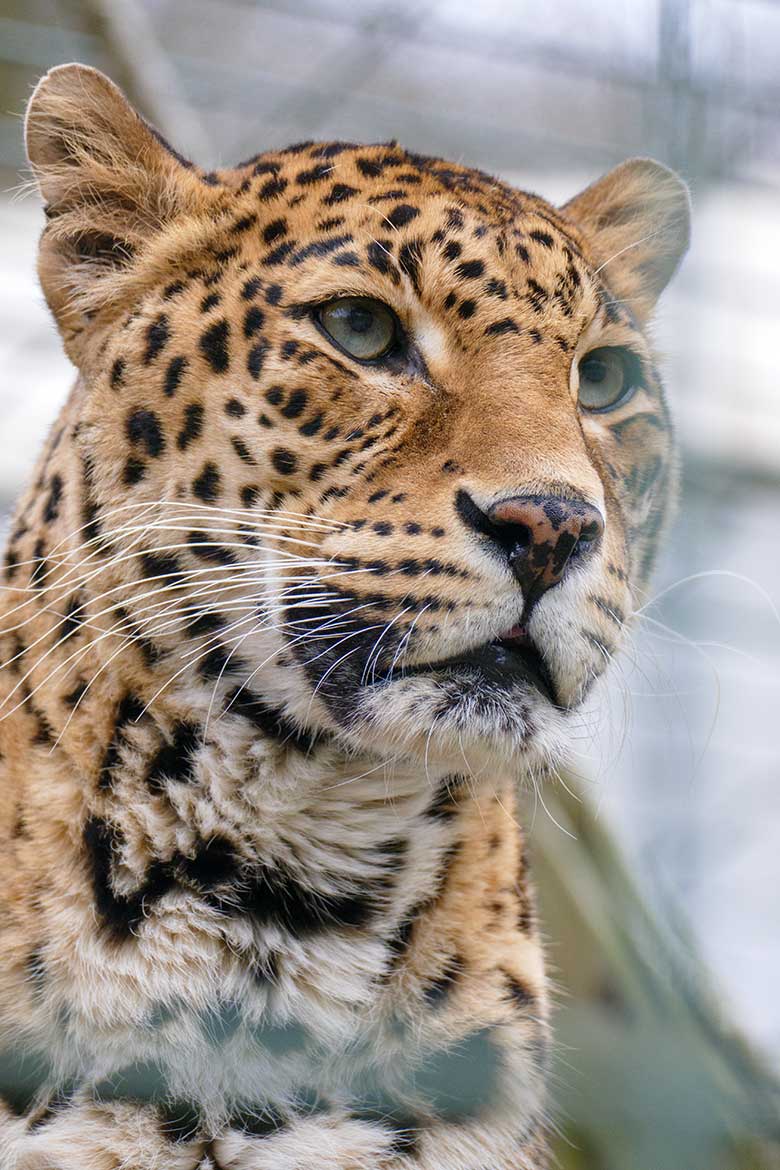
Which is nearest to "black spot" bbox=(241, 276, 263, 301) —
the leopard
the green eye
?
the leopard

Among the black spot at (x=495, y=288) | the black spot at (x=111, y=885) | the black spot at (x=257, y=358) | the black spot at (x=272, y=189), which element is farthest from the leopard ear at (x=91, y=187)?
the black spot at (x=111, y=885)

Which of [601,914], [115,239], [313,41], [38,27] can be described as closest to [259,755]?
[115,239]

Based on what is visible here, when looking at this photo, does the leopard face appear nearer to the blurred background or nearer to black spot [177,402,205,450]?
black spot [177,402,205,450]

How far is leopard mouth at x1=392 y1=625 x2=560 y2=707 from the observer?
6.92ft

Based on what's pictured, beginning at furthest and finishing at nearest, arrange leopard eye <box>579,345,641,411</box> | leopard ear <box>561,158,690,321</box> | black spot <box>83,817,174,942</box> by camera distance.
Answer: leopard ear <box>561,158,690,321</box> < leopard eye <box>579,345,641,411</box> < black spot <box>83,817,174,942</box>

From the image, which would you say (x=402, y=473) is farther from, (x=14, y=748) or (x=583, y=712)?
(x=14, y=748)

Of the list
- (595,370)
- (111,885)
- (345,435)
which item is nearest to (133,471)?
(345,435)

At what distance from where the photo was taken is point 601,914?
5.30m

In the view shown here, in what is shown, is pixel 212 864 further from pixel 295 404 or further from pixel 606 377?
pixel 606 377

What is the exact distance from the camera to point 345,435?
2.31m

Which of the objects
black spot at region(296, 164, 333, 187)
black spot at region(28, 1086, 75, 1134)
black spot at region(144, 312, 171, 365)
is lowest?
black spot at region(28, 1086, 75, 1134)

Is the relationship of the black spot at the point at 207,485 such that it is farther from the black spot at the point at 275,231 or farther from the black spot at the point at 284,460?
the black spot at the point at 275,231

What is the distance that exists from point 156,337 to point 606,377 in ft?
2.99

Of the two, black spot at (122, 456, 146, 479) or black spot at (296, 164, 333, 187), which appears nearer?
black spot at (122, 456, 146, 479)
